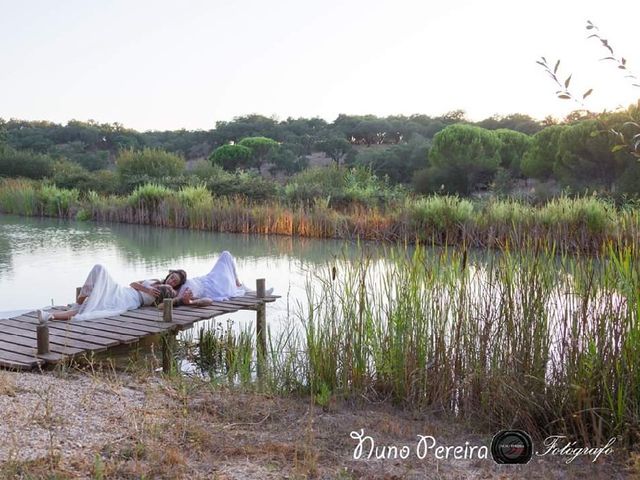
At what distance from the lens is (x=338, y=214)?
14438 millimetres

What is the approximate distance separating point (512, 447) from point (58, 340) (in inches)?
132

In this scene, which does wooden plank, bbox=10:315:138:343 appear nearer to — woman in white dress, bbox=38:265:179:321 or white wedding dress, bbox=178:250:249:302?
woman in white dress, bbox=38:265:179:321

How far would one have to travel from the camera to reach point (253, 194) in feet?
60.2

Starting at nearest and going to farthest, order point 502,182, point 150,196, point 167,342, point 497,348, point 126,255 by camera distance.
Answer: point 497,348
point 167,342
point 126,255
point 150,196
point 502,182

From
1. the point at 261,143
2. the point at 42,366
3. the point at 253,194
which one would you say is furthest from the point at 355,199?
the point at 261,143

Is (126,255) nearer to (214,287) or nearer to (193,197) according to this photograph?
(193,197)

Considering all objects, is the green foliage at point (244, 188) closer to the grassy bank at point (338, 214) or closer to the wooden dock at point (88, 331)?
the grassy bank at point (338, 214)

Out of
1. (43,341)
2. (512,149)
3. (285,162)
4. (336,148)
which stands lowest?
(43,341)

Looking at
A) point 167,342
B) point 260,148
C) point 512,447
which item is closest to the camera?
point 512,447

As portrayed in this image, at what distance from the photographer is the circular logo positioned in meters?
3.06

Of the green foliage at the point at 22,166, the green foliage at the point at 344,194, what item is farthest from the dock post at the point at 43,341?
the green foliage at the point at 22,166

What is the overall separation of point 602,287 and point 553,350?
41cm

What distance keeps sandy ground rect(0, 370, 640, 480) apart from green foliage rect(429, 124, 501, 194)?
1915 cm

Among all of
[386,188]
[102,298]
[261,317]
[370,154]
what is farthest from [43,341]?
[370,154]
